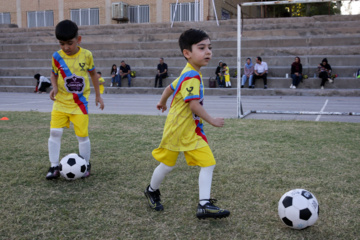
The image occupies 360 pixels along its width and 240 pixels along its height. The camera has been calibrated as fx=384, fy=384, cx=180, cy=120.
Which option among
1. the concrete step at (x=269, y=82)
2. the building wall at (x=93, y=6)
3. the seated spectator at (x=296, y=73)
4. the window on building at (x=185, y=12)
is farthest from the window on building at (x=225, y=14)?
the seated spectator at (x=296, y=73)

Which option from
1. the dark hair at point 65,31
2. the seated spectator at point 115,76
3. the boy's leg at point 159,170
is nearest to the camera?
the boy's leg at point 159,170

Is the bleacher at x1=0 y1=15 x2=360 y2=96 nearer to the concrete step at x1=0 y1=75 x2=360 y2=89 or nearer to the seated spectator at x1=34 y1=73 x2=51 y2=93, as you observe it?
the concrete step at x1=0 y1=75 x2=360 y2=89

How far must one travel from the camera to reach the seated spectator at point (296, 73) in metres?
17.8

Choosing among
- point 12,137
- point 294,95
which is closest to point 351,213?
point 12,137

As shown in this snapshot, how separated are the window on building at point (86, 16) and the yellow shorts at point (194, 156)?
32.7 metres

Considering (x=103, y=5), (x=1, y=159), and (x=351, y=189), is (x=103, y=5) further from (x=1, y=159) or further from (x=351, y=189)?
(x=351, y=189)

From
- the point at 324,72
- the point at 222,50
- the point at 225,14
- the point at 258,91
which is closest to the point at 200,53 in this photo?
the point at 258,91

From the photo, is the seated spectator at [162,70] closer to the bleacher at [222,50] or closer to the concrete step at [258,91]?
the bleacher at [222,50]

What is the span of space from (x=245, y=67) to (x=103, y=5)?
19564 millimetres

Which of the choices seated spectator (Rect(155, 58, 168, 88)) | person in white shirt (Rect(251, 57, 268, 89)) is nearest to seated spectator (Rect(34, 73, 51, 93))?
seated spectator (Rect(155, 58, 168, 88))

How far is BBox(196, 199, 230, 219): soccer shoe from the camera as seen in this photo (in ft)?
10.5

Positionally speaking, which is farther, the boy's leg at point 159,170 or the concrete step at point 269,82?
the concrete step at point 269,82

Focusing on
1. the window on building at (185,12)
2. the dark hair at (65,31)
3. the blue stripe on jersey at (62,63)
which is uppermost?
the window on building at (185,12)

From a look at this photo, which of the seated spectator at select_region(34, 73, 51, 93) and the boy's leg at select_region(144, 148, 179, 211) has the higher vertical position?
the seated spectator at select_region(34, 73, 51, 93)
